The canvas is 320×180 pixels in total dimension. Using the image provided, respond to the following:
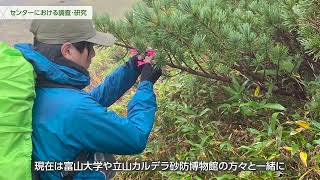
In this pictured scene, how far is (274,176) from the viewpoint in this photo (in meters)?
3.18

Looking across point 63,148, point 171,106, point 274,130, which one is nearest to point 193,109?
point 171,106

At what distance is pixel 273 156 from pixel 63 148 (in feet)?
4.77

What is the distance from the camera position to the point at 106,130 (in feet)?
8.30

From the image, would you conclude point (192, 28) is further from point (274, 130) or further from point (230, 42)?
point (274, 130)

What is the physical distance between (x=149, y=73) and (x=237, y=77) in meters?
0.93

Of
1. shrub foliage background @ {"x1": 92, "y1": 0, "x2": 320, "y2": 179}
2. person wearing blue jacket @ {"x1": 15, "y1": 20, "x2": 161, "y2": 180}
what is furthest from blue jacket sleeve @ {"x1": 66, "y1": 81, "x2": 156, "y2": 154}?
shrub foliage background @ {"x1": 92, "y1": 0, "x2": 320, "y2": 179}

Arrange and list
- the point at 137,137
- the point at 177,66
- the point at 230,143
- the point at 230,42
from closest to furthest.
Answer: the point at 137,137 < the point at 230,42 < the point at 177,66 < the point at 230,143

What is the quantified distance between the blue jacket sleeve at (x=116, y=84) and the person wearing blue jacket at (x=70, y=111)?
591mm

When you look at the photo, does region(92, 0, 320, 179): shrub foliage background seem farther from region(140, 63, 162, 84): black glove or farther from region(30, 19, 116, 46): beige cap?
region(30, 19, 116, 46): beige cap

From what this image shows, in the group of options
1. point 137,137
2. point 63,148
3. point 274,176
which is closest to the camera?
point 63,148

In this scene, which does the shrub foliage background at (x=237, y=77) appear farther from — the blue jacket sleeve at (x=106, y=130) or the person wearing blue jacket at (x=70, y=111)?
the blue jacket sleeve at (x=106, y=130)

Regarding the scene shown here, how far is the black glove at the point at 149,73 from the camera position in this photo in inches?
122

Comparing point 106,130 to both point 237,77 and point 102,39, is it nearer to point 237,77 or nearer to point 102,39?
point 102,39

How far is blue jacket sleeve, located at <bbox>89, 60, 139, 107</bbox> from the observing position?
3.40 m
